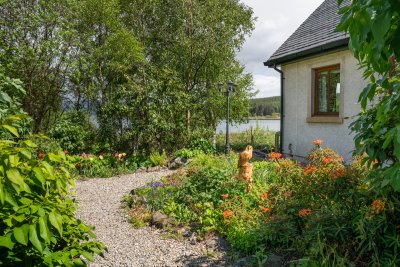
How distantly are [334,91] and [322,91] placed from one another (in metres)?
0.42

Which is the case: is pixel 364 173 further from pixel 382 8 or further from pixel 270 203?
pixel 382 8

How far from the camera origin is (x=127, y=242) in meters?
4.66

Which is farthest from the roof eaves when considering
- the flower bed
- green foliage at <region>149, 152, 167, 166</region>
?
green foliage at <region>149, 152, 167, 166</region>

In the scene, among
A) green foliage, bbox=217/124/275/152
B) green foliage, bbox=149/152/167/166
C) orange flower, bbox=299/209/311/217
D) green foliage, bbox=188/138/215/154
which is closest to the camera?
orange flower, bbox=299/209/311/217

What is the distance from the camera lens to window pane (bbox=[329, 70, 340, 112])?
28.2 ft

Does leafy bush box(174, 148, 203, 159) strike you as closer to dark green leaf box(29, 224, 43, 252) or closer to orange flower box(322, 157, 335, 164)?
orange flower box(322, 157, 335, 164)

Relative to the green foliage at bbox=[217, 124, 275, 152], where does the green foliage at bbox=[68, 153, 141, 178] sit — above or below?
below

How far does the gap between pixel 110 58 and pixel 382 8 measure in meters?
10.6

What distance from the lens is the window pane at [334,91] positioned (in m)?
8.59

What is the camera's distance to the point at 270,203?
4.66 m

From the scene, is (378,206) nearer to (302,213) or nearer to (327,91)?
(302,213)

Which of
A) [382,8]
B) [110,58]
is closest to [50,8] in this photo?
[110,58]

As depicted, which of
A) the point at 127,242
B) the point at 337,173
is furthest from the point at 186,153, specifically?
the point at 337,173

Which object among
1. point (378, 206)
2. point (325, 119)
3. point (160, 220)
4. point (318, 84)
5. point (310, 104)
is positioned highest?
point (318, 84)
